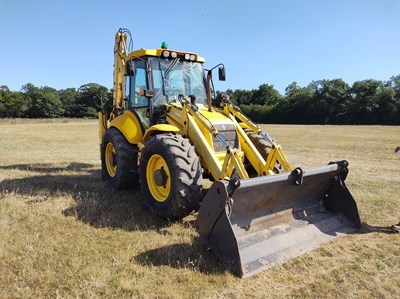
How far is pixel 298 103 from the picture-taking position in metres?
61.2

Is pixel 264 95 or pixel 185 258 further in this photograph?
pixel 264 95

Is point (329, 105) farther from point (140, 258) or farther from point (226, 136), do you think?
point (140, 258)

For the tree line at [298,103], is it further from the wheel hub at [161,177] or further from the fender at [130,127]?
the wheel hub at [161,177]

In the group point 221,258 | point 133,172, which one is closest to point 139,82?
point 133,172

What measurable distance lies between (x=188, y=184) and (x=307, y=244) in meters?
1.71

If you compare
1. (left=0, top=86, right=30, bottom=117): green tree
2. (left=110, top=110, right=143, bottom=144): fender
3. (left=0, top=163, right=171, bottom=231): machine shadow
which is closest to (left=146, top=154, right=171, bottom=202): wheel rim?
(left=0, top=163, right=171, bottom=231): machine shadow

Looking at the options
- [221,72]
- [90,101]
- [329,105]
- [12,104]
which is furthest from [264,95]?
[221,72]

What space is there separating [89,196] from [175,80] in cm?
271

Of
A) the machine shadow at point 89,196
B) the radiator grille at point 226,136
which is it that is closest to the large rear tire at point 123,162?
the machine shadow at point 89,196

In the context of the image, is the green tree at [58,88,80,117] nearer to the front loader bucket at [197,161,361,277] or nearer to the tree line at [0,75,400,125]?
the tree line at [0,75,400,125]

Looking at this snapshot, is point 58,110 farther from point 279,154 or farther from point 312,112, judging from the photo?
point 279,154

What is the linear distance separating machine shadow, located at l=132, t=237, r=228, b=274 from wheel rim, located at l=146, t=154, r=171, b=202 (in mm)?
1063

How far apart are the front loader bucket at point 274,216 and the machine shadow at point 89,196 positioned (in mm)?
1254

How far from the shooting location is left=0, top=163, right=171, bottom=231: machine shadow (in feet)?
16.5
